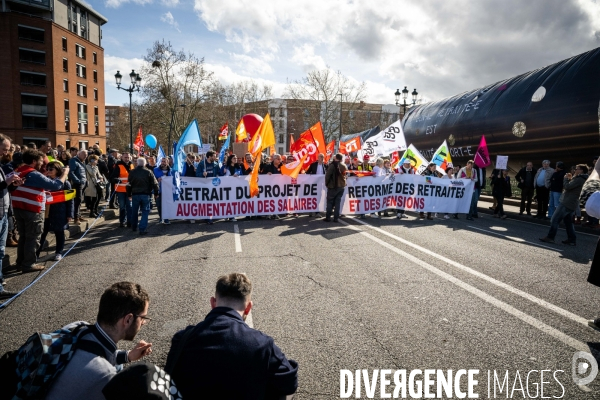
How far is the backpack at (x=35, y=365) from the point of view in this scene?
191 cm

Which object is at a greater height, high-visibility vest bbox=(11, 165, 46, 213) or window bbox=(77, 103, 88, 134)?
window bbox=(77, 103, 88, 134)

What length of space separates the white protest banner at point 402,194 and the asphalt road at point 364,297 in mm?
3184

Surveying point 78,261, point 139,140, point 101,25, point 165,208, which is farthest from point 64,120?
point 78,261

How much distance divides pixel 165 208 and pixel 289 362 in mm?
9332

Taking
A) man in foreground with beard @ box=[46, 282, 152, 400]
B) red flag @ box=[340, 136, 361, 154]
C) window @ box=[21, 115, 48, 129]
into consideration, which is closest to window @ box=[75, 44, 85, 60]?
window @ box=[21, 115, 48, 129]

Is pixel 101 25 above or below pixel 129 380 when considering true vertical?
above

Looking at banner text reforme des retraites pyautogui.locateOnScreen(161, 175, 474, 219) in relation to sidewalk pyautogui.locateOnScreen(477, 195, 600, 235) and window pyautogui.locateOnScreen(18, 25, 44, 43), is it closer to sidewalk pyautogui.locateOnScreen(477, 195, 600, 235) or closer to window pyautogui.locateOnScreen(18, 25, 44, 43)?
sidewalk pyautogui.locateOnScreen(477, 195, 600, 235)

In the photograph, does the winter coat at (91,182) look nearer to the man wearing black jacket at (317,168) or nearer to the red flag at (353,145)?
the man wearing black jacket at (317,168)

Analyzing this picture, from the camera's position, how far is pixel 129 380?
1.71 m

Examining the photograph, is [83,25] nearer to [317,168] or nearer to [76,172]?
[76,172]

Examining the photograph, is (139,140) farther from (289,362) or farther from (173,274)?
(289,362)

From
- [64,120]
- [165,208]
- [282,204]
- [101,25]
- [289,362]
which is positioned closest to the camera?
[289,362]

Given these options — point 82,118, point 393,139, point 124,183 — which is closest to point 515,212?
point 393,139

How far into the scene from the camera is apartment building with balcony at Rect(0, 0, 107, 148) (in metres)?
44.6
